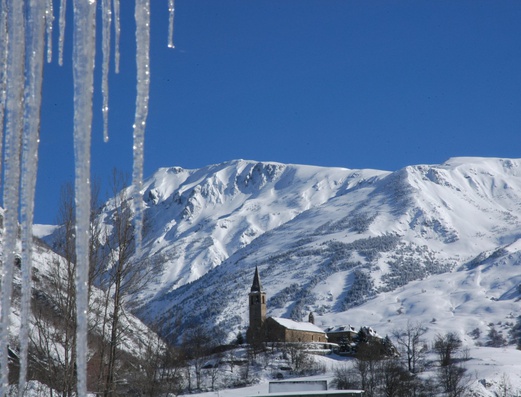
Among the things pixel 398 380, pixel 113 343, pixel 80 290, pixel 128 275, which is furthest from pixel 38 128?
pixel 398 380

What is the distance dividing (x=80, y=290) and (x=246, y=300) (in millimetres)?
195596

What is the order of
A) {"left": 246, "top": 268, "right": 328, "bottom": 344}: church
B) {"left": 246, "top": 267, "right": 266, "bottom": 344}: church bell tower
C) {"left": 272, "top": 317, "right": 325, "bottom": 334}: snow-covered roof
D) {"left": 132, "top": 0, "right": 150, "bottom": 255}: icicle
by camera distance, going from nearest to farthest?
{"left": 132, "top": 0, "right": 150, "bottom": 255}: icicle < {"left": 246, "top": 268, "right": 328, "bottom": 344}: church < {"left": 272, "top": 317, "right": 325, "bottom": 334}: snow-covered roof < {"left": 246, "top": 267, "right": 266, "bottom": 344}: church bell tower

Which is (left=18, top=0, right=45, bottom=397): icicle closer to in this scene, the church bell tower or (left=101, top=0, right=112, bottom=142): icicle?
(left=101, top=0, right=112, bottom=142): icicle

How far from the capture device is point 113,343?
639 inches

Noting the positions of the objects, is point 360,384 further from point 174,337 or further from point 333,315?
point 333,315

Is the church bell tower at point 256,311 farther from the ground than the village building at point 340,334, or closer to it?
farther from the ground

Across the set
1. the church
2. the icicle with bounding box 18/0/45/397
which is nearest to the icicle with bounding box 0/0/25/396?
the icicle with bounding box 18/0/45/397

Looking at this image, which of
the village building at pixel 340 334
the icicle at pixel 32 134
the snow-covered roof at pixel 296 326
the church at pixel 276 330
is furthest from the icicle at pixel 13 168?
the village building at pixel 340 334

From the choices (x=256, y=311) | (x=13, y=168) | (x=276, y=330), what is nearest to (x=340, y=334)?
(x=276, y=330)

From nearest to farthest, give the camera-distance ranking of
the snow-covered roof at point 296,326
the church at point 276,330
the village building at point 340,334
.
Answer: the church at point 276,330
the snow-covered roof at point 296,326
the village building at point 340,334

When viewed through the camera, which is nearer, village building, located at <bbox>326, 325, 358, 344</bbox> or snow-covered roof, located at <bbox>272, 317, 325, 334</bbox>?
snow-covered roof, located at <bbox>272, 317, 325, 334</bbox>

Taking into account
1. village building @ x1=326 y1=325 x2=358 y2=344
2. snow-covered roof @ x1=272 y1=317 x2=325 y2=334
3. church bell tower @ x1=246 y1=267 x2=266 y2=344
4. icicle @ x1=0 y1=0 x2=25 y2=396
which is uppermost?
church bell tower @ x1=246 y1=267 x2=266 y2=344

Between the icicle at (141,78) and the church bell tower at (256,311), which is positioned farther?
the church bell tower at (256,311)

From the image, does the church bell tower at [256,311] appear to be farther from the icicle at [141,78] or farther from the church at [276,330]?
the icicle at [141,78]
